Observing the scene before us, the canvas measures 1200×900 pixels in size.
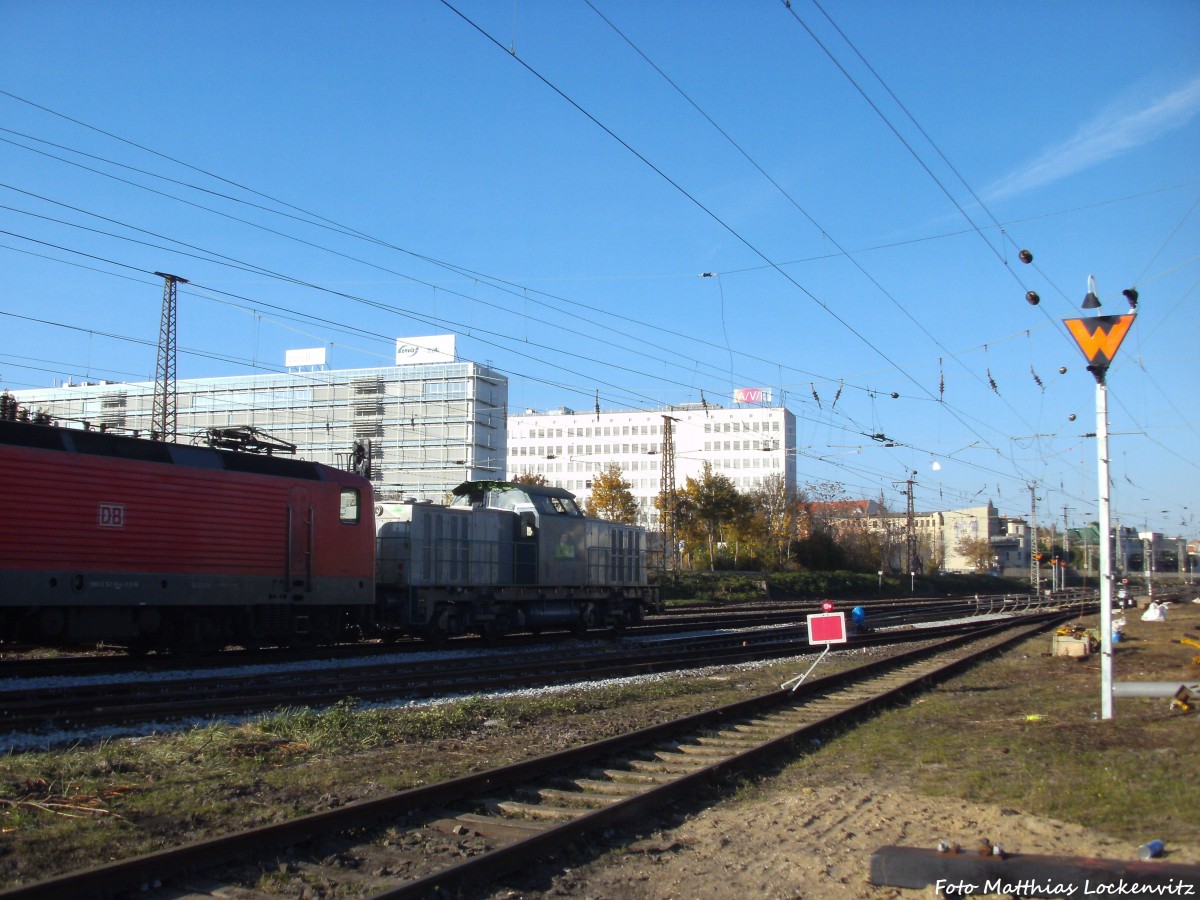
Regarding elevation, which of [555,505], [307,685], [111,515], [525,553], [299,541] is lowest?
[307,685]

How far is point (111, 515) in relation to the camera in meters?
16.0

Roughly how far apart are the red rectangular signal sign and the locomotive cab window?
34.6 ft

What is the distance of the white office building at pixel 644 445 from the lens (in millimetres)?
122481

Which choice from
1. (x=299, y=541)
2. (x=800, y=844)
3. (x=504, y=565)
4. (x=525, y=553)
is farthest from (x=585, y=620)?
(x=800, y=844)

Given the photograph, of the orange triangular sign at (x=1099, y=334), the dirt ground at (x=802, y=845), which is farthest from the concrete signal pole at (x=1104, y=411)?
the dirt ground at (x=802, y=845)

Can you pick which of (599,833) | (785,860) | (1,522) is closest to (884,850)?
(785,860)

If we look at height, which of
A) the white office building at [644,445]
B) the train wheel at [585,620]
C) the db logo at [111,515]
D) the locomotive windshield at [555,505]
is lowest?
the train wheel at [585,620]

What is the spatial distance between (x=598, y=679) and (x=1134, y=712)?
8148mm

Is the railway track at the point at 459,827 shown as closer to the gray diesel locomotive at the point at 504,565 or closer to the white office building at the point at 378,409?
the gray diesel locomotive at the point at 504,565

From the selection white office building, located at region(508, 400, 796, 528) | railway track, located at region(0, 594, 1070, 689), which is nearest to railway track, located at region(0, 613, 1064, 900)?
railway track, located at region(0, 594, 1070, 689)

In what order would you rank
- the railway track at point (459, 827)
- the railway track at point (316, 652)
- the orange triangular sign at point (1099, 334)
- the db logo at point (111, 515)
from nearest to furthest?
1. the railway track at point (459, 827)
2. the orange triangular sign at point (1099, 334)
3. the db logo at point (111, 515)
4. the railway track at point (316, 652)

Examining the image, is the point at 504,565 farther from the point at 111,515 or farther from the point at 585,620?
the point at 111,515

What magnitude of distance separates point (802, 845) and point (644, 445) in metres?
121

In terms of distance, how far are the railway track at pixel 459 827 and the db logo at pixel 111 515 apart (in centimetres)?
1062
